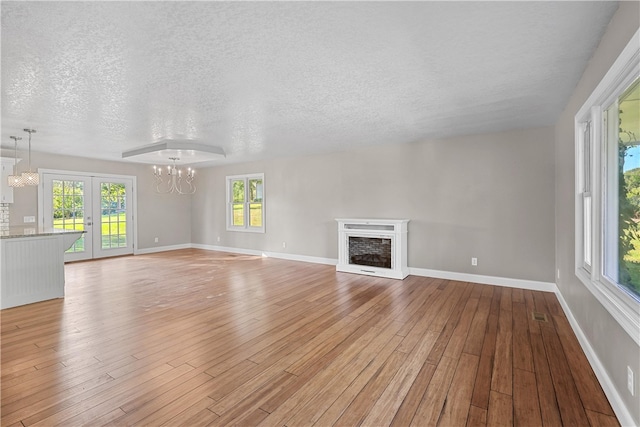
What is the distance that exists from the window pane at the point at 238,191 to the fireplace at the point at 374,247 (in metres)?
3.50

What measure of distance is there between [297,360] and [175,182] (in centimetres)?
762

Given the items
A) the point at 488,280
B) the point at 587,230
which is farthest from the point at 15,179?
the point at 488,280

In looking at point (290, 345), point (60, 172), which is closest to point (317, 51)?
point (290, 345)

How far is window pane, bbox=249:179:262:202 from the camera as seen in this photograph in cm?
764

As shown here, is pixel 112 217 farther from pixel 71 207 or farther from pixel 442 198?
pixel 442 198

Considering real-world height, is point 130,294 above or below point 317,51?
below

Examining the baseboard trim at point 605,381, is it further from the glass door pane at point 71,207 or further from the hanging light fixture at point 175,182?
the hanging light fixture at point 175,182

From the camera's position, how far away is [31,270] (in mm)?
3898

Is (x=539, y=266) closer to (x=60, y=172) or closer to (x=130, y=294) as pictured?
(x=130, y=294)

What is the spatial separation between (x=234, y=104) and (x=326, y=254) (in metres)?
3.90

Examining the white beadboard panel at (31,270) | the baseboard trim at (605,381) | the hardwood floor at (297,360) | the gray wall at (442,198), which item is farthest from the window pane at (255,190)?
the baseboard trim at (605,381)

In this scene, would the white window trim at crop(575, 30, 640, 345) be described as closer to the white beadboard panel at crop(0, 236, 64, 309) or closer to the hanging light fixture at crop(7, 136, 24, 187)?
the white beadboard panel at crop(0, 236, 64, 309)

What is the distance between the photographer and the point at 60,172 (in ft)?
21.1

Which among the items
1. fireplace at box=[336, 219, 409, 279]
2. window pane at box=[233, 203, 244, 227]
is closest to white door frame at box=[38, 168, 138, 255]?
window pane at box=[233, 203, 244, 227]
